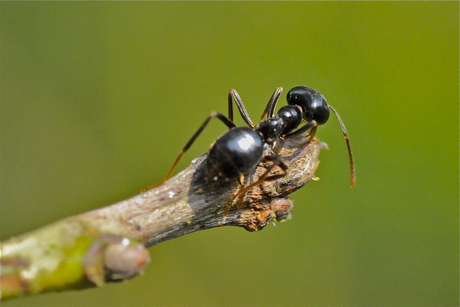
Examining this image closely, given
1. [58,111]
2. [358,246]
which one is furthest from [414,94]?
[58,111]

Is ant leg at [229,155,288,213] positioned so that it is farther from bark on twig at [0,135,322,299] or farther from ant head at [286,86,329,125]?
ant head at [286,86,329,125]

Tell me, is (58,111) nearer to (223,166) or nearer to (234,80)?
(234,80)

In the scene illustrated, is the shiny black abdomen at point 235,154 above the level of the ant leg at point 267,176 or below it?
above

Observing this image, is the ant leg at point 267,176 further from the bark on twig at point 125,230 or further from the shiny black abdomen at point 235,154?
the shiny black abdomen at point 235,154

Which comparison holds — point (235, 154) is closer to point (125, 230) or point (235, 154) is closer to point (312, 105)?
point (125, 230)

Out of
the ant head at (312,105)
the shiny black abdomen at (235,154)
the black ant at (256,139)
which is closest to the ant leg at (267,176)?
the black ant at (256,139)
